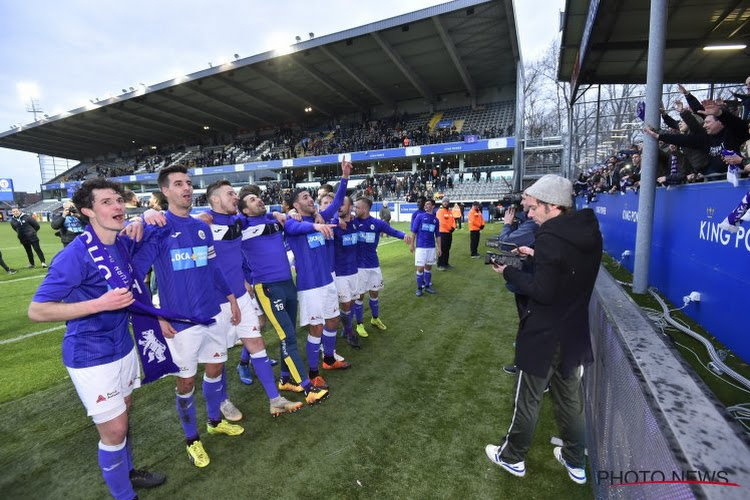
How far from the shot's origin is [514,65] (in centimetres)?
3117

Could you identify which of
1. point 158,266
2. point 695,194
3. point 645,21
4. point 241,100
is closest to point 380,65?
point 241,100

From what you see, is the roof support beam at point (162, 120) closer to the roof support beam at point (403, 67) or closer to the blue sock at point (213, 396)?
the roof support beam at point (403, 67)

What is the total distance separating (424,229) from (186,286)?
19.0 ft

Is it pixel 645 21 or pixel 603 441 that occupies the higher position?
pixel 645 21

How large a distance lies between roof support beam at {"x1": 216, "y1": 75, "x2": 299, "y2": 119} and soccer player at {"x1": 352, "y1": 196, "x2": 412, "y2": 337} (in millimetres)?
32986

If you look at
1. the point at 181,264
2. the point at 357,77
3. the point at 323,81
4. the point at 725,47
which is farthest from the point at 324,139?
the point at 181,264

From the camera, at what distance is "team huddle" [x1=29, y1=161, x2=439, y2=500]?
2271 millimetres

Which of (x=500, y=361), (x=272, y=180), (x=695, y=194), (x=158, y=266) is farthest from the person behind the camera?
(x=272, y=180)

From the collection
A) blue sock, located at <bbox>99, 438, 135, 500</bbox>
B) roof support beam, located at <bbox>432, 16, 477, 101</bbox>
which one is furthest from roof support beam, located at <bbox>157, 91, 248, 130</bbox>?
blue sock, located at <bbox>99, 438, 135, 500</bbox>

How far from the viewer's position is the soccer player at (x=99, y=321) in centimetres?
213

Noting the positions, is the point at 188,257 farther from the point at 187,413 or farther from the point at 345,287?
the point at 345,287

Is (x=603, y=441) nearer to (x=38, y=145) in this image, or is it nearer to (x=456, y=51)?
(x=456, y=51)

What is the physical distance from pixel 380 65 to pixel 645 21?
25.5 m

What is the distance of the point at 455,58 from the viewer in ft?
93.6
